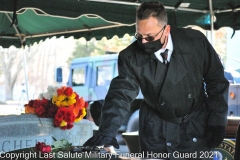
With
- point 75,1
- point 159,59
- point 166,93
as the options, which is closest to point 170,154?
point 166,93

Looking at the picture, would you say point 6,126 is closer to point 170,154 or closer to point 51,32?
point 170,154

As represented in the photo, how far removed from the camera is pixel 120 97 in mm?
3244

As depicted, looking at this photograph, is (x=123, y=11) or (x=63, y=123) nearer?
(x=63, y=123)

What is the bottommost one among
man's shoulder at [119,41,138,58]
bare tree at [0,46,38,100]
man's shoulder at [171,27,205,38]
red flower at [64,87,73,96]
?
bare tree at [0,46,38,100]

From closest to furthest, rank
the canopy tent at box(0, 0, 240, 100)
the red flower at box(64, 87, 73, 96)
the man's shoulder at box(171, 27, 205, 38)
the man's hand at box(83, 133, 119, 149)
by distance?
the man's hand at box(83, 133, 119, 149)
the man's shoulder at box(171, 27, 205, 38)
the red flower at box(64, 87, 73, 96)
the canopy tent at box(0, 0, 240, 100)

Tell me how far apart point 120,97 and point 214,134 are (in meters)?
0.68

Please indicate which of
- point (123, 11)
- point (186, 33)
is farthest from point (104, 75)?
point (186, 33)

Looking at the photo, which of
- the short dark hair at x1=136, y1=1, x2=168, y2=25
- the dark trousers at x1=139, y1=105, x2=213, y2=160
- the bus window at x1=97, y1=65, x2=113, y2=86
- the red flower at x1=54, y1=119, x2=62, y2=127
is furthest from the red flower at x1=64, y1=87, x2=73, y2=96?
the bus window at x1=97, y1=65, x2=113, y2=86

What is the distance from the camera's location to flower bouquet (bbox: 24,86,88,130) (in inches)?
211

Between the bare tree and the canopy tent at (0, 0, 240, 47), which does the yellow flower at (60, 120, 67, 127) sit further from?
the bare tree

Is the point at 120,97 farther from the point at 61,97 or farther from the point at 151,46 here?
the point at 61,97

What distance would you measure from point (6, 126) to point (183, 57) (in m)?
2.39

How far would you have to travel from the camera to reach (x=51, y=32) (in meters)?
10.3

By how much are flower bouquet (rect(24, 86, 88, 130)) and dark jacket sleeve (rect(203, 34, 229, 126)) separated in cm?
224
